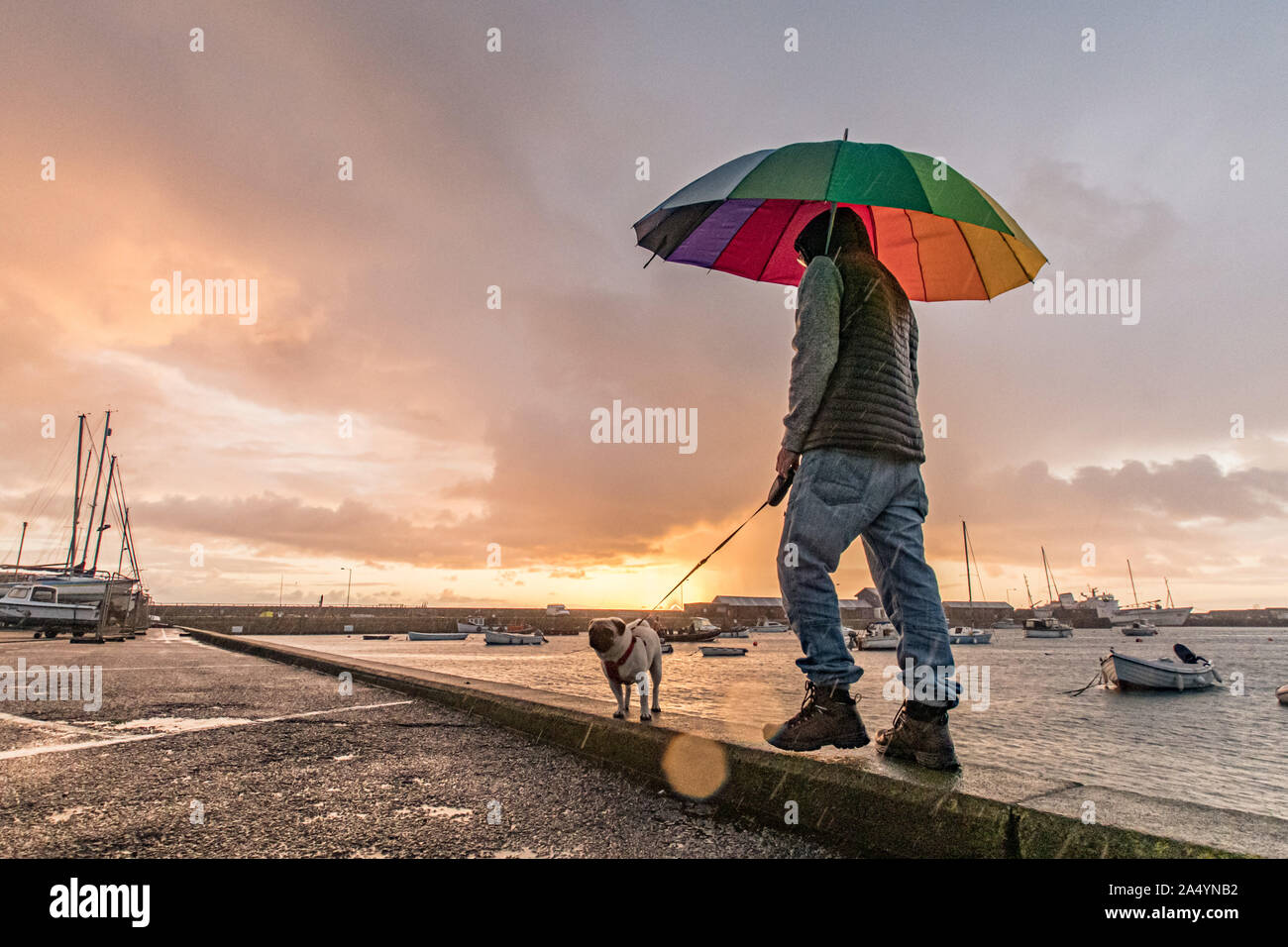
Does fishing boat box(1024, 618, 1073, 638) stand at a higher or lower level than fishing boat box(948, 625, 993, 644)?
lower

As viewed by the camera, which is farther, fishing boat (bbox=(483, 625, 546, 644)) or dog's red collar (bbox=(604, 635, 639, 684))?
fishing boat (bbox=(483, 625, 546, 644))

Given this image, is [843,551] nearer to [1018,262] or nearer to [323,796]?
[1018,262]

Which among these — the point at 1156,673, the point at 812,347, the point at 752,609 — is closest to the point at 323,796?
the point at 812,347

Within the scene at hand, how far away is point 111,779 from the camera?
113 inches

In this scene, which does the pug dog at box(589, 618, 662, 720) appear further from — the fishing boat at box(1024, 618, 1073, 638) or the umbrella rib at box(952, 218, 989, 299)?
the fishing boat at box(1024, 618, 1073, 638)

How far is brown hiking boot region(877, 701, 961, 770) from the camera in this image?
99.9 inches

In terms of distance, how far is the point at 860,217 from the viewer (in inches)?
138

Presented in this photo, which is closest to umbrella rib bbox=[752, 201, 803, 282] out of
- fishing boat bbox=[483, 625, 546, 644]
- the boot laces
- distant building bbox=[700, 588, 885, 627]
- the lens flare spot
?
the boot laces

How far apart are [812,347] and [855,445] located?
460 mm

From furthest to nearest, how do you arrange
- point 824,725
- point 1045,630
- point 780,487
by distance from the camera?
point 1045,630 < point 780,487 < point 824,725
